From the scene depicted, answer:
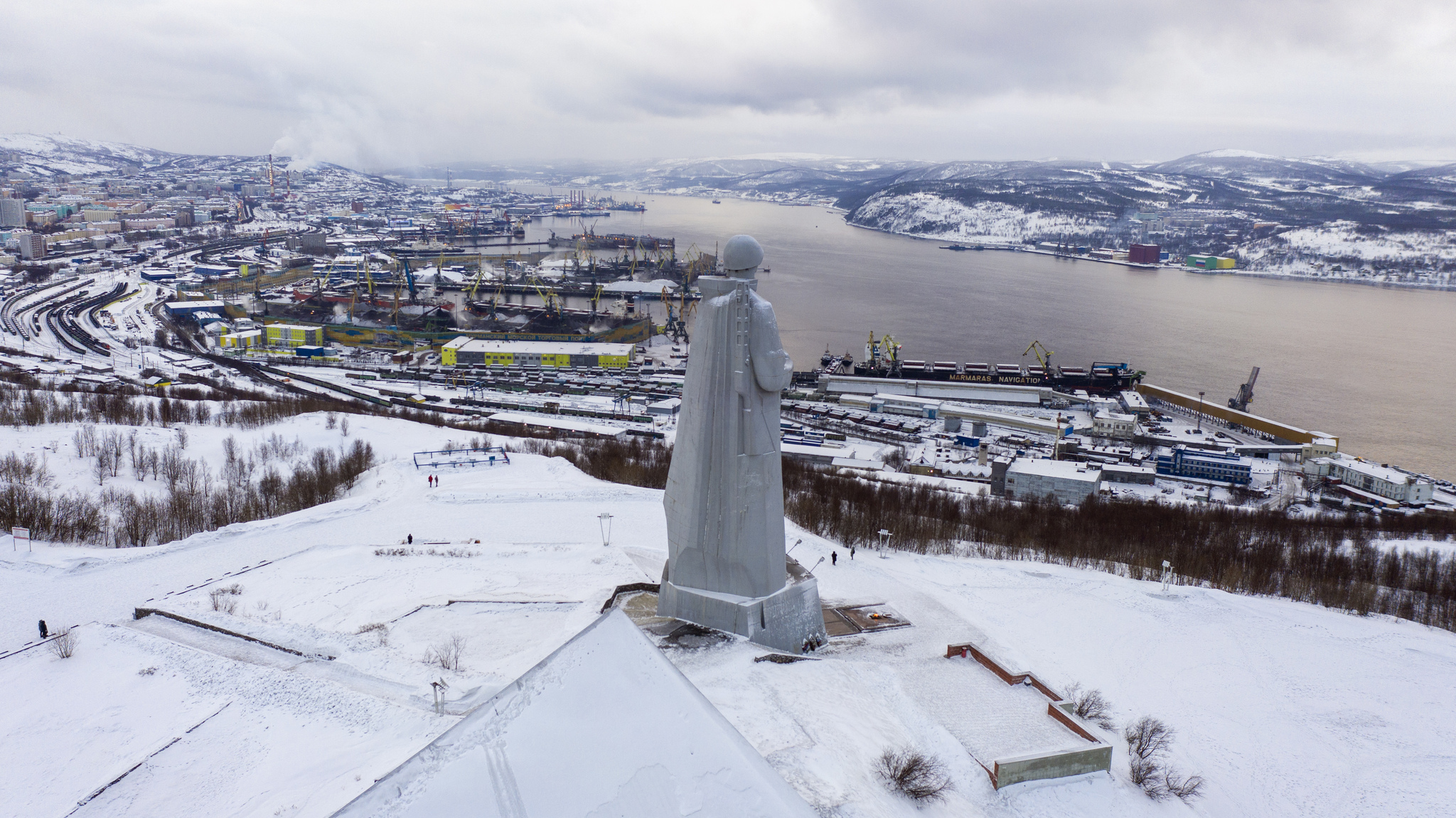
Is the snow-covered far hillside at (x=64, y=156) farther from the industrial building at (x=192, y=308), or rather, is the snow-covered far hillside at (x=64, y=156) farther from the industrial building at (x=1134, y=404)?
the industrial building at (x=1134, y=404)

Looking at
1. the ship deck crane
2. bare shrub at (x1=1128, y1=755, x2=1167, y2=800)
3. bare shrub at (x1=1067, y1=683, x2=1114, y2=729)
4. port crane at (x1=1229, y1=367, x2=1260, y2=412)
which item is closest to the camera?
bare shrub at (x1=1128, y1=755, x2=1167, y2=800)

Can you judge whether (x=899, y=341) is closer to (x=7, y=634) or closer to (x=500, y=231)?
(x=7, y=634)

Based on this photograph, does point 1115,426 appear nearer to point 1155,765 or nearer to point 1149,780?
point 1155,765

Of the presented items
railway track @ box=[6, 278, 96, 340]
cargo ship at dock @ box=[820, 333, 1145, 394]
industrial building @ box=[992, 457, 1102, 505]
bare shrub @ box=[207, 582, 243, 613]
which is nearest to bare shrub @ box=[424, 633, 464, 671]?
bare shrub @ box=[207, 582, 243, 613]

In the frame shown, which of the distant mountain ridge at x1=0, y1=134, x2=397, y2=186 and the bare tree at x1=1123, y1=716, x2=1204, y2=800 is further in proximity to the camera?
the distant mountain ridge at x1=0, y1=134, x2=397, y2=186

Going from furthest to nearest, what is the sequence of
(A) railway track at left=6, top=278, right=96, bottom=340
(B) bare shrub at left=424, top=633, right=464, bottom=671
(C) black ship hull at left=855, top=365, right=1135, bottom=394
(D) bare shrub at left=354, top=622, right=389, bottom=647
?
(A) railway track at left=6, top=278, right=96, bottom=340 < (C) black ship hull at left=855, top=365, right=1135, bottom=394 < (D) bare shrub at left=354, top=622, right=389, bottom=647 < (B) bare shrub at left=424, top=633, right=464, bottom=671

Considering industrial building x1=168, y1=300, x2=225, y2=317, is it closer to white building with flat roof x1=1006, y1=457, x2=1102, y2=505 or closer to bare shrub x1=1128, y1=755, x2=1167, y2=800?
white building with flat roof x1=1006, y1=457, x2=1102, y2=505

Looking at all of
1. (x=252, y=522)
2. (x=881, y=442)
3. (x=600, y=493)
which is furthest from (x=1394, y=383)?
(x=252, y=522)

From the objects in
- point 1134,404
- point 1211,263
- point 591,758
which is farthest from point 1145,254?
point 591,758
